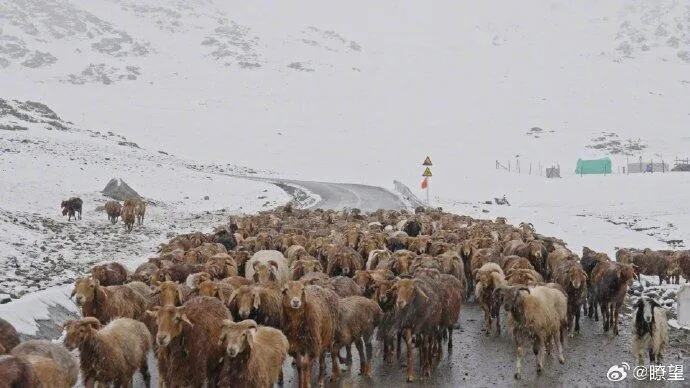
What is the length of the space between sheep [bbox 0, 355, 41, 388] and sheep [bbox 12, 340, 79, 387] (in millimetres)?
166

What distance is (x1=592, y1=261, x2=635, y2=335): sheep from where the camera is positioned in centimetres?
1262

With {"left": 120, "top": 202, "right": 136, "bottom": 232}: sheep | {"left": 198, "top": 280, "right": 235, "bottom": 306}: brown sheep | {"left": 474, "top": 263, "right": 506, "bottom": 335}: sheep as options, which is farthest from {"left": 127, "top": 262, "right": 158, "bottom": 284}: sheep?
{"left": 120, "top": 202, "right": 136, "bottom": 232}: sheep

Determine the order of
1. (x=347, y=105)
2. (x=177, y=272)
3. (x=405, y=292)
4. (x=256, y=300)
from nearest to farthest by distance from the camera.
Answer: (x=256, y=300), (x=405, y=292), (x=177, y=272), (x=347, y=105)

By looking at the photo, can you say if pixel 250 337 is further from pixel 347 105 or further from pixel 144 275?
pixel 347 105

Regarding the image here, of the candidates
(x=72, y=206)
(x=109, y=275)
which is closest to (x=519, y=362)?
(x=109, y=275)

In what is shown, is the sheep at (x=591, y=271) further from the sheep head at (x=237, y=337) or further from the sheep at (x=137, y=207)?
the sheep at (x=137, y=207)

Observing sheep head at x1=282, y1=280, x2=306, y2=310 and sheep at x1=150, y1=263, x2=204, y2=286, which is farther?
sheep at x1=150, y1=263, x2=204, y2=286

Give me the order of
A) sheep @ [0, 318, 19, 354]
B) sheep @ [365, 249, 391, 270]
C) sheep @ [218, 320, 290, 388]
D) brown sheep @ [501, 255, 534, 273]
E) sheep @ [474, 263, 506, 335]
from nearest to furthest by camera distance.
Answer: sheep @ [218, 320, 290, 388] → sheep @ [0, 318, 19, 354] → sheep @ [474, 263, 506, 335] → brown sheep @ [501, 255, 534, 273] → sheep @ [365, 249, 391, 270]

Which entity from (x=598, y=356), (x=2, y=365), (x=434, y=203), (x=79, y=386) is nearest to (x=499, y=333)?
(x=598, y=356)

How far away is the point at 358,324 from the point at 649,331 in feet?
15.3

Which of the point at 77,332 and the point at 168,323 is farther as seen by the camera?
the point at 77,332

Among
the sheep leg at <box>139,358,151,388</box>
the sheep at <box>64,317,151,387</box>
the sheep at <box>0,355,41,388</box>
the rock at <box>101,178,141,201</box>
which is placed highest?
the rock at <box>101,178,141,201</box>

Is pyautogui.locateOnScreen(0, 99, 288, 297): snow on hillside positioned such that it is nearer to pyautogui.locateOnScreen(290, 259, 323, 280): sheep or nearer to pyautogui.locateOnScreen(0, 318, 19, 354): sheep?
pyautogui.locateOnScreen(0, 318, 19, 354): sheep

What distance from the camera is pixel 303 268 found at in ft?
44.8
